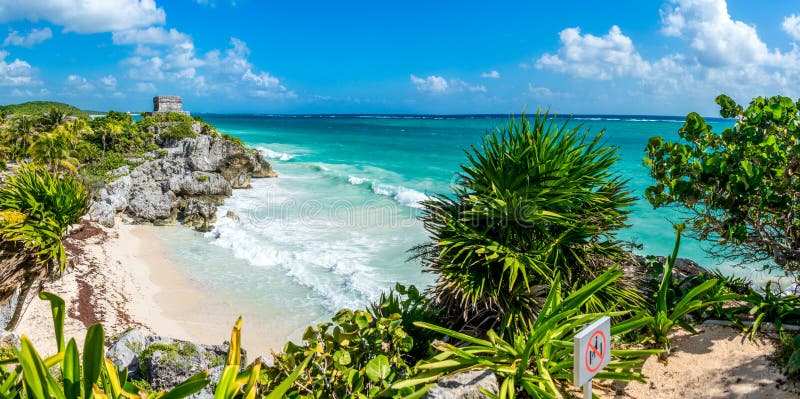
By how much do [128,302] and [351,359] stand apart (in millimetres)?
8048

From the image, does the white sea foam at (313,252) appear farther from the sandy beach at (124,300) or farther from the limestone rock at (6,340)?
the limestone rock at (6,340)

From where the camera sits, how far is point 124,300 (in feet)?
32.1

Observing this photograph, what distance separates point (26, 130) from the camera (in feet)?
93.5

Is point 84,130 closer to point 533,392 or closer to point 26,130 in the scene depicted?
point 26,130

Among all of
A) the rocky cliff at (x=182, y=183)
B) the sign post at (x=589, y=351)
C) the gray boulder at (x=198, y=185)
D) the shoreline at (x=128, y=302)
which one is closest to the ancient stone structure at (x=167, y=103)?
the rocky cliff at (x=182, y=183)

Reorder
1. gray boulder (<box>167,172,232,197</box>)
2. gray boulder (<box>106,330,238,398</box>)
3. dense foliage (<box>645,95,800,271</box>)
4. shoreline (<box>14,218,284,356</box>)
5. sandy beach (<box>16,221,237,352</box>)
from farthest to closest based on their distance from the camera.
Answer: gray boulder (<box>167,172,232,197</box>) < sandy beach (<box>16,221,237,352</box>) < shoreline (<box>14,218,284,356</box>) < gray boulder (<box>106,330,238,398</box>) < dense foliage (<box>645,95,800,271</box>)

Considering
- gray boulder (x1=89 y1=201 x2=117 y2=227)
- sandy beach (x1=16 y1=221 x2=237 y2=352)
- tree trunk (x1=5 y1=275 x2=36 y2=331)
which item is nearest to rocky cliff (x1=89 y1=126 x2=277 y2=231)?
gray boulder (x1=89 y1=201 x2=117 y2=227)

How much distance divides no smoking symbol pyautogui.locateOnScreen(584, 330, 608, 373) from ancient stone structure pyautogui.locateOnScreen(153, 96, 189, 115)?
157ft

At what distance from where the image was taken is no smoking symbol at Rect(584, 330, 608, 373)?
254cm

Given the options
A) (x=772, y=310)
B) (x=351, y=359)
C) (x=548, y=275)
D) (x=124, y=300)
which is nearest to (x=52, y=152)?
(x=124, y=300)

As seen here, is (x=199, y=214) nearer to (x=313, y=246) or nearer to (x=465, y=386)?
(x=313, y=246)

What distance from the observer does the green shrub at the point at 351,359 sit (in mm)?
3393

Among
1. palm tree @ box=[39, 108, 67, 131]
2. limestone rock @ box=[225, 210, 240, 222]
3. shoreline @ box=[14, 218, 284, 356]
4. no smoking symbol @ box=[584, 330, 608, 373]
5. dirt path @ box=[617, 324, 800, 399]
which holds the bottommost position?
shoreline @ box=[14, 218, 284, 356]

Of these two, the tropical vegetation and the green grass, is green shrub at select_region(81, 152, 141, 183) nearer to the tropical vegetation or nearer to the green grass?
the tropical vegetation
